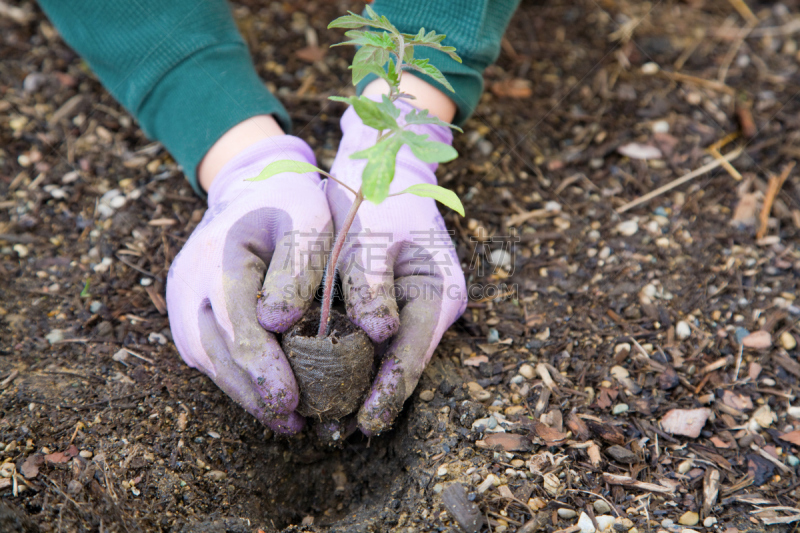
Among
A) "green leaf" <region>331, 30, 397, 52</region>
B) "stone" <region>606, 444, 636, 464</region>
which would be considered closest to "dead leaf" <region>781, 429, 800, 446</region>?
"stone" <region>606, 444, 636, 464</region>

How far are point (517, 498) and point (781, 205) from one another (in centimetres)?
185

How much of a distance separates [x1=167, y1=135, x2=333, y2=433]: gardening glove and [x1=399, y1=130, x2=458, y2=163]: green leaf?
2.25 feet

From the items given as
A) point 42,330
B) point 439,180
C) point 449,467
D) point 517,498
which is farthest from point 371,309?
point 42,330

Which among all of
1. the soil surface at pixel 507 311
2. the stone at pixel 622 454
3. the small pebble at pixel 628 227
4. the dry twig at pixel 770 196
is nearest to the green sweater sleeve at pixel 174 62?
the soil surface at pixel 507 311

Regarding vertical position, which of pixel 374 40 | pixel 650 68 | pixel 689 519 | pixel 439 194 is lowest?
pixel 689 519

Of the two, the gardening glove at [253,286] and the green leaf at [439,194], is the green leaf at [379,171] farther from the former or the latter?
the gardening glove at [253,286]

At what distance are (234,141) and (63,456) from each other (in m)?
1.18

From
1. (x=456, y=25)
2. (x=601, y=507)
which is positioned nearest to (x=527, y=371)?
(x=601, y=507)

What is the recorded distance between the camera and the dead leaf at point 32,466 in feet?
4.99

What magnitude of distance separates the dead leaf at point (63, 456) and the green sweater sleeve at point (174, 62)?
40.9 inches

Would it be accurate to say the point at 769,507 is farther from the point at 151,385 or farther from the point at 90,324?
the point at 90,324

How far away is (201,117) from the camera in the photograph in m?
2.11

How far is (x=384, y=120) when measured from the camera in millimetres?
1162

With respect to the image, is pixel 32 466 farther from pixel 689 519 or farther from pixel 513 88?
pixel 513 88
